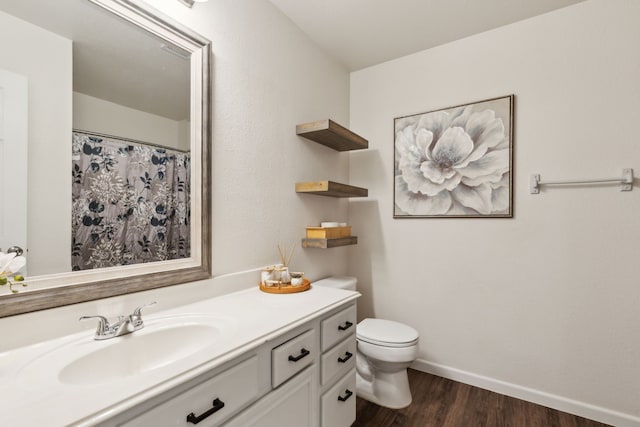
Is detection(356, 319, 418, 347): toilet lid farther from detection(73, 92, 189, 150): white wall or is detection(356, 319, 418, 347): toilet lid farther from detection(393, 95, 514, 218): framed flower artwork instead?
detection(73, 92, 189, 150): white wall

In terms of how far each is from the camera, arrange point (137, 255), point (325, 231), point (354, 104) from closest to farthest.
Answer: point (137, 255) → point (325, 231) → point (354, 104)

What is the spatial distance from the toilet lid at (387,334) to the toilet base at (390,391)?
0.76 ft

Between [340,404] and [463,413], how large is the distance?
2.87 ft

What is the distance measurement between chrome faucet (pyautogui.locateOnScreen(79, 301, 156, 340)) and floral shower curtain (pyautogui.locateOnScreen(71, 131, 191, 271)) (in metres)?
0.21

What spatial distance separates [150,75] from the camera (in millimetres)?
1280

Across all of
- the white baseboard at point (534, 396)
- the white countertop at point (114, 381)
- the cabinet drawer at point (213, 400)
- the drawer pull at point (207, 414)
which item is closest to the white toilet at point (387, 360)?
the white baseboard at point (534, 396)

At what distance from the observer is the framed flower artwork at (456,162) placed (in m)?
2.01

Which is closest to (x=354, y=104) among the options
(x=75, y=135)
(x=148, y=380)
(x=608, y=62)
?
(x=608, y=62)

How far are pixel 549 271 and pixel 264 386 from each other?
1.85 meters

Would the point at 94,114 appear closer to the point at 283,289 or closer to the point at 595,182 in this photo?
the point at 283,289

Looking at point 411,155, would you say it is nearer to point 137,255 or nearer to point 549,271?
point 549,271

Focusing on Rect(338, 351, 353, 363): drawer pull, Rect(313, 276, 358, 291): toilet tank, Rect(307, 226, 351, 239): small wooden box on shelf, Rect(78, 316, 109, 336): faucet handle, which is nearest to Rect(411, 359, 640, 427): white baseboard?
Rect(313, 276, 358, 291): toilet tank

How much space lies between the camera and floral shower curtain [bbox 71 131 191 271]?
1.06 m

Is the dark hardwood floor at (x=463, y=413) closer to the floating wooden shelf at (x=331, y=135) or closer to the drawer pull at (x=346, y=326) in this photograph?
the drawer pull at (x=346, y=326)
